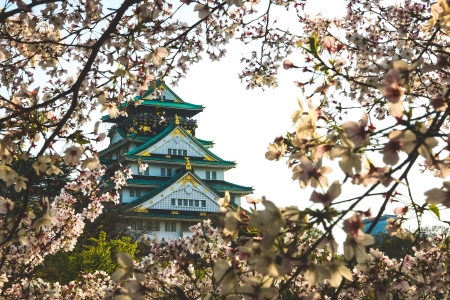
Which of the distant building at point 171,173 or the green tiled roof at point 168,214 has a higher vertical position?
the distant building at point 171,173

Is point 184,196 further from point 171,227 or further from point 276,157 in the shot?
point 276,157

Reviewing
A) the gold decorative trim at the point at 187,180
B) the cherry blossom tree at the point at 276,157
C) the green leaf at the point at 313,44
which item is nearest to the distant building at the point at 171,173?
the gold decorative trim at the point at 187,180

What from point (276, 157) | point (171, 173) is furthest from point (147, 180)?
point (276, 157)

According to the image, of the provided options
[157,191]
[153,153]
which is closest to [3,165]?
[157,191]

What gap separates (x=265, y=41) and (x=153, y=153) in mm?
29547

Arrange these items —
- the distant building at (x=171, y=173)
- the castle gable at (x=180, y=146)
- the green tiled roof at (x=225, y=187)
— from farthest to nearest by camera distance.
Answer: the castle gable at (x=180, y=146) < the green tiled roof at (x=225, y=187) < the distant building at (x=171, y=173)

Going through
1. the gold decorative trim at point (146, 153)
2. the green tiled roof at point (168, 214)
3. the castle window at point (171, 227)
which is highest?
the gold decorative trim at point (146, 153)

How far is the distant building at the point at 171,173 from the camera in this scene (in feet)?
103

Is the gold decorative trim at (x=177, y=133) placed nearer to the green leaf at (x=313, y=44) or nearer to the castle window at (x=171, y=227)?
the castle window at (x=171, y=227)

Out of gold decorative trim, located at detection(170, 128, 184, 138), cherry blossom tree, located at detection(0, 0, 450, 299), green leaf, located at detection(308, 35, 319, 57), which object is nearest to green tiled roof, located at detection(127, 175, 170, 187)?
gold decorative trim, located at detection(170, 128, 184, 138)

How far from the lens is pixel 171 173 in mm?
35594

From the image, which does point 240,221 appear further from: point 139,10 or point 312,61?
point 139,10

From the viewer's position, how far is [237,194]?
34.9 metres

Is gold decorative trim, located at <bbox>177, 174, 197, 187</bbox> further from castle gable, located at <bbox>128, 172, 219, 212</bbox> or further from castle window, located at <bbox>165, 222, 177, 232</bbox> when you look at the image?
castle window, located at <bbox>165, 222, 177, 232</bbox>
